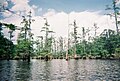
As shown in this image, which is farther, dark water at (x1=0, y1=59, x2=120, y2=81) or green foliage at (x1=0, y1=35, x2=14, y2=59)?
green foliage at (x1=0, y1=35, x2=14, y2=59)

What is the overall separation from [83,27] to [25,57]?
57.9 metres

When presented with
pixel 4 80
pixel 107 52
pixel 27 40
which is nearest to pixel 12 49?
pixel 27 40

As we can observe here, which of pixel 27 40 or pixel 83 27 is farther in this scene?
pixel 83 27

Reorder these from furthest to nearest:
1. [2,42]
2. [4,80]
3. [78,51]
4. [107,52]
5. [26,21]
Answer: [78,51], [107,52], [2,42], [26,21], [4,80]

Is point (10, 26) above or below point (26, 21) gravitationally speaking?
below

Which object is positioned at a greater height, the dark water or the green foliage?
the green foliage

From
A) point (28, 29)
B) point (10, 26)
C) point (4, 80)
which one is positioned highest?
point (28, 29)

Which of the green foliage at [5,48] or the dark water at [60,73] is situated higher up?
the green foliage at [5,48]

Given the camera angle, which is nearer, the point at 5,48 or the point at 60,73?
the point at 60,73

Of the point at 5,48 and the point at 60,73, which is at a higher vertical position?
the point at 5,48

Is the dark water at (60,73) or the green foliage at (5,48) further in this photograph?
the green foliage at (5,48)

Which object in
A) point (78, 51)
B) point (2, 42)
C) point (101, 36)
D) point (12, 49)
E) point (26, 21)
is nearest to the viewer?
point (26, 21)

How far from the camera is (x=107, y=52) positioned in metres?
106

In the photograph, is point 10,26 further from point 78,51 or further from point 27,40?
point 78,51
